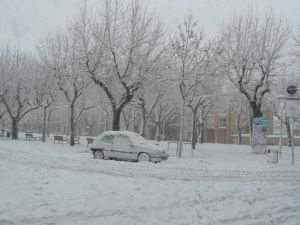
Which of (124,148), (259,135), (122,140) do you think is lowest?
(124,148)

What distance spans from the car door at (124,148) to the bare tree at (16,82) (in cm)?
2519

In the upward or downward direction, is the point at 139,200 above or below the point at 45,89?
below

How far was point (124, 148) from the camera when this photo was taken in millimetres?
20547

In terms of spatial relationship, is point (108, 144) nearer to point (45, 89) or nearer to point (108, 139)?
point (108, 139)

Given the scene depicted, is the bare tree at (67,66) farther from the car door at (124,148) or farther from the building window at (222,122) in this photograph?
the building window at (222,122)

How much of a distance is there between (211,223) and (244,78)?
2309cm

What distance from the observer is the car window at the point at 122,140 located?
2060 cm

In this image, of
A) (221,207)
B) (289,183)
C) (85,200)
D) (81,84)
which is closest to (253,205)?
(221,207)

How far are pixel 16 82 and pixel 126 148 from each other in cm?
2814

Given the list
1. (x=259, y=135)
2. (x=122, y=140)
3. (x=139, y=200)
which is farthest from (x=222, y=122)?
(x=139, y=200)

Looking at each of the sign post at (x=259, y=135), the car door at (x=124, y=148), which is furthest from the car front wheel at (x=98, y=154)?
the sign post at (x=259, y=135)

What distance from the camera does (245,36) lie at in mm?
30469

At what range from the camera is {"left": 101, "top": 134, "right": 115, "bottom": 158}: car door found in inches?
827

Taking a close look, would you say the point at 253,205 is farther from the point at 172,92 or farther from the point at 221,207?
the point at 172,92
